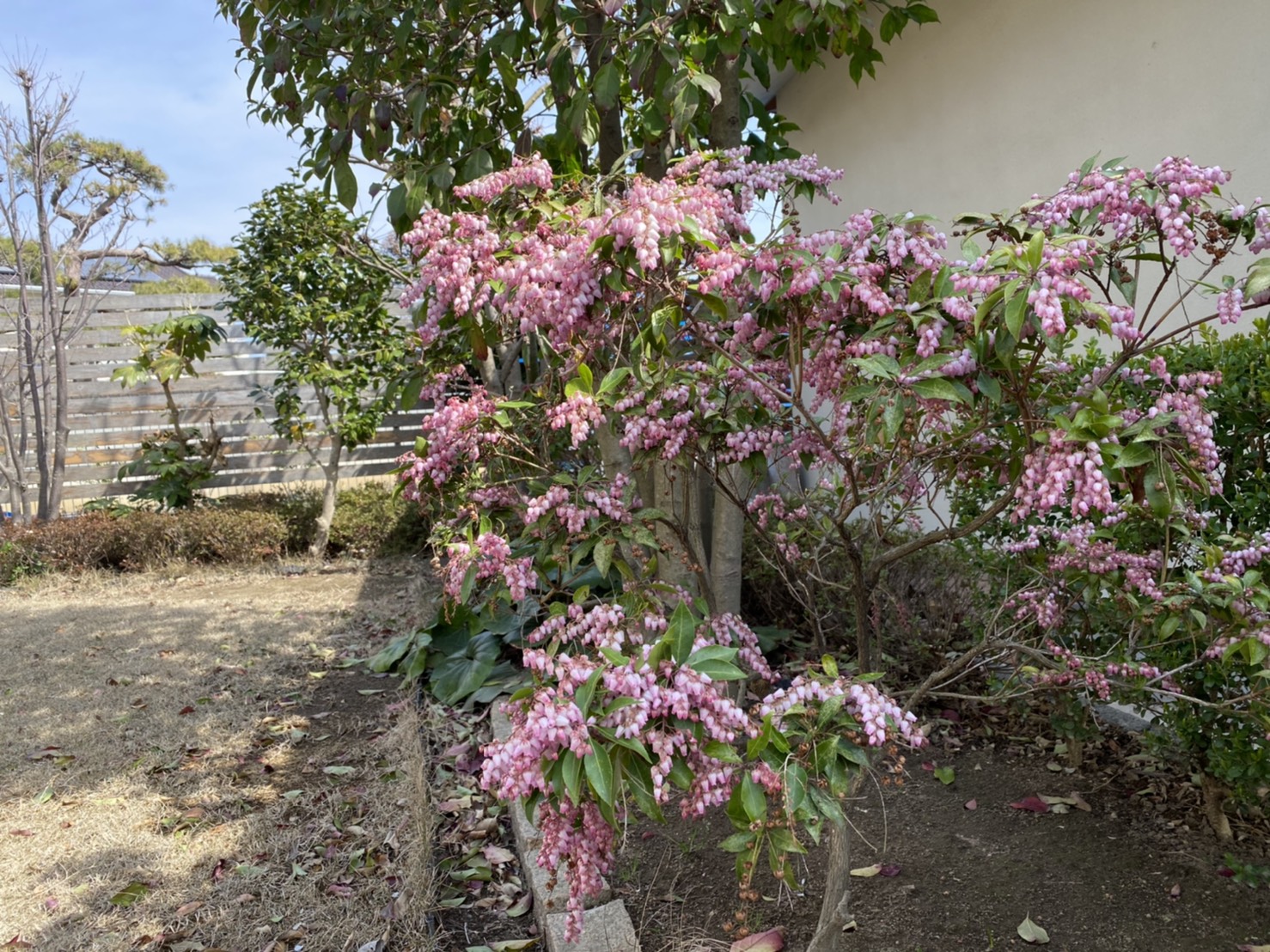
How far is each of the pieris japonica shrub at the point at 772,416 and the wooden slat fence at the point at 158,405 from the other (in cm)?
574

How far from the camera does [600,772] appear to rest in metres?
1.14

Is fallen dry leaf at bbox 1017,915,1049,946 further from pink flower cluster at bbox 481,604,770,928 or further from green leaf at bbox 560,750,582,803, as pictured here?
green leaf at bbox 560,750,582,803

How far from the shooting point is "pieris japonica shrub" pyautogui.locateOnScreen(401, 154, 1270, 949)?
1.23 meters

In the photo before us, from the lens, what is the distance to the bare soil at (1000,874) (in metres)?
1.81

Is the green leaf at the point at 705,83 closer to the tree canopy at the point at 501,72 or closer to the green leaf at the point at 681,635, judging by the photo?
the tree canopy at the point at 501,72

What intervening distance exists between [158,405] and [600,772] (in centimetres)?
765

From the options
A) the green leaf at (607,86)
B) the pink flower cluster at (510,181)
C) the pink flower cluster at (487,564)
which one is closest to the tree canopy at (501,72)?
the green leaf at (607,86)

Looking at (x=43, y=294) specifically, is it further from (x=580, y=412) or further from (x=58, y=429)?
(x=580, y=412)

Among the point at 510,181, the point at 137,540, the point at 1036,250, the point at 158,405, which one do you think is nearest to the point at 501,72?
the point at 510,181

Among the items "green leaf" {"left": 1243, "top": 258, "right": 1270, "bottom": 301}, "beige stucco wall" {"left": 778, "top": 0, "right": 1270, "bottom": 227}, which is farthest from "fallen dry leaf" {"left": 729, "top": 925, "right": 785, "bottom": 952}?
"beige stucco wall" {"left": 778, "top": 0, "right": 1270, "bottom": 227}

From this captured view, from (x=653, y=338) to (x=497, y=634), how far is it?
226 cm

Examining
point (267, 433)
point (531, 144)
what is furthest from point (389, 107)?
point (267, 433)

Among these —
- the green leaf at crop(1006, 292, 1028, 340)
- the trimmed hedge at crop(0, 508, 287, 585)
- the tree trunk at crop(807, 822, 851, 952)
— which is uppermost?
the green leaf at crop(1006, 292, 1028, 340)

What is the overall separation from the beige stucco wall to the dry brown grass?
3.29m
